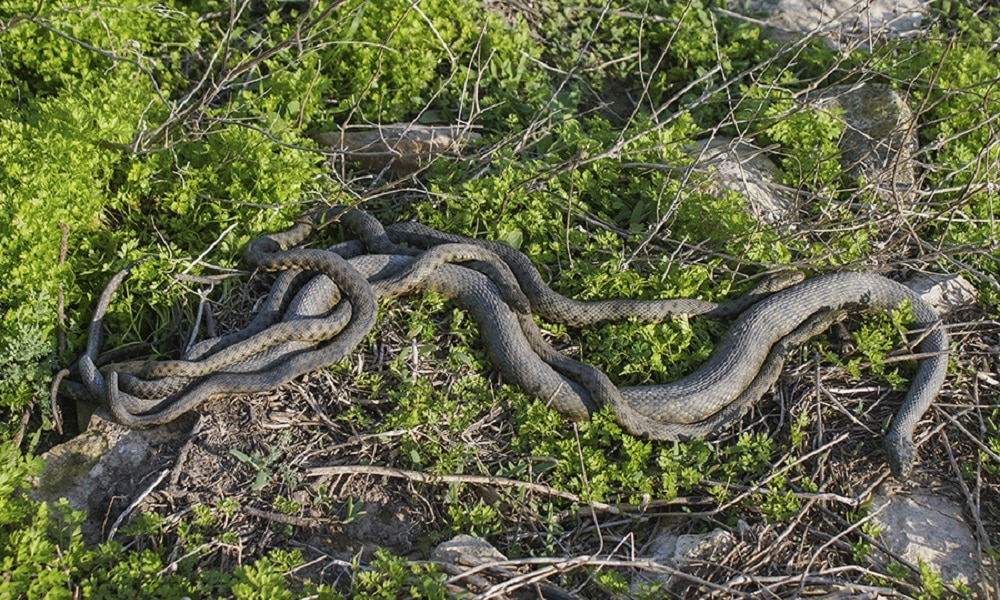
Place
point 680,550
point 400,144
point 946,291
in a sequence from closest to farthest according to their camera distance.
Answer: point 680,550 < point 946,291 < point 400,144

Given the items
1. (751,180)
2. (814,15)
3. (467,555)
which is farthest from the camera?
(814,15)

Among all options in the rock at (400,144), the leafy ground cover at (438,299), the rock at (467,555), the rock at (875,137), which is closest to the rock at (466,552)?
the rock at (467,555)

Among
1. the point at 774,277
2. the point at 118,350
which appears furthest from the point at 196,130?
the point at 774,277

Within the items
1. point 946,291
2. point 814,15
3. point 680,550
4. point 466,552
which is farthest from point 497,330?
point 814,15

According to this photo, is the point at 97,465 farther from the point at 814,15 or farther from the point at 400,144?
the point at 814,15

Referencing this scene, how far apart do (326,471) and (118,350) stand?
170 cm

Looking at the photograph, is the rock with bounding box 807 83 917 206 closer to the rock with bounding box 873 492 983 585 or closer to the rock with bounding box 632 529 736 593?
the rock with bounding box 873 492 983 585

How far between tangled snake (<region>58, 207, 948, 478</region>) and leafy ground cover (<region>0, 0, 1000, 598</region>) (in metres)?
0.14

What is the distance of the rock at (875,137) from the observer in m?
6.66

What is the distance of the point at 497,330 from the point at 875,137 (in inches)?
157

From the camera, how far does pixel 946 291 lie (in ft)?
20.9

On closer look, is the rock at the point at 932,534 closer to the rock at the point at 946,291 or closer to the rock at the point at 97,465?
the rock at the point at 946,291

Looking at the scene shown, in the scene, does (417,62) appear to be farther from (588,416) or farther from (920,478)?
(920,478)

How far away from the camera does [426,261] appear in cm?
587
